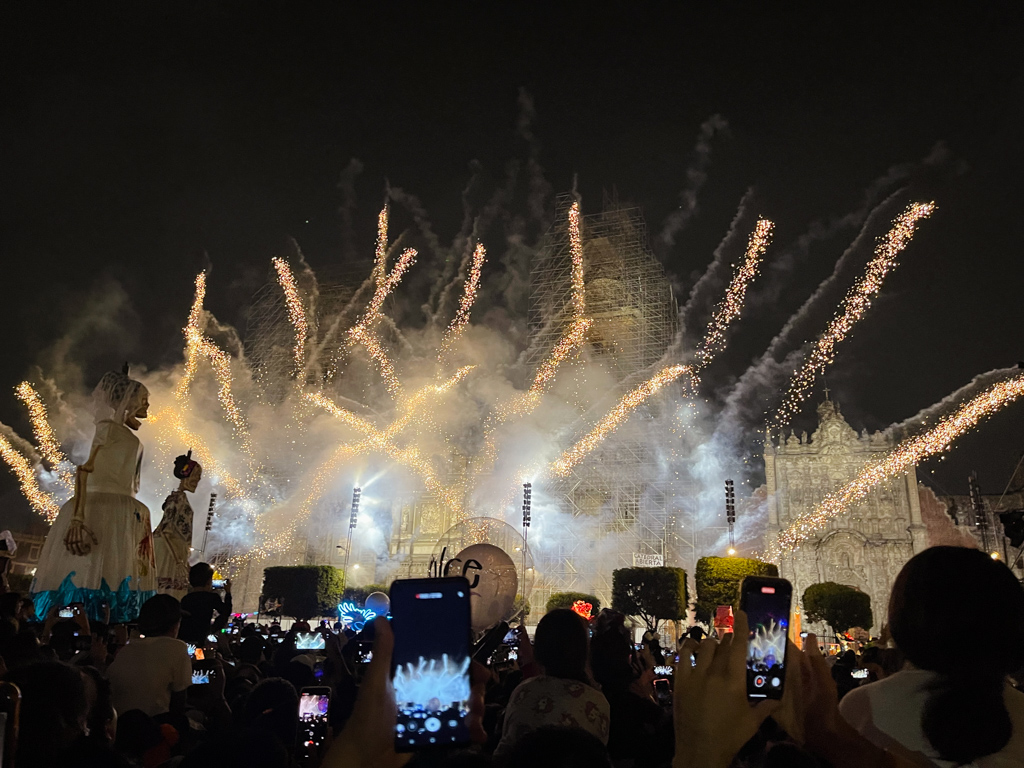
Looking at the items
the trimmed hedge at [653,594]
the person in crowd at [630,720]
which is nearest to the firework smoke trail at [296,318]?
the trimmed hedge at [653,594]

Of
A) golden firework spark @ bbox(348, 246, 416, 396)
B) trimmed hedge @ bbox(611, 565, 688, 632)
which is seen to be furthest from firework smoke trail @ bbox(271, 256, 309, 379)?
trimmed hedge @ bbox(611, 565, 688, 632)

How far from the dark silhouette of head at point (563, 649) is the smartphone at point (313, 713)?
114 cm

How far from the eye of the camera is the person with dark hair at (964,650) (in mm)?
1792

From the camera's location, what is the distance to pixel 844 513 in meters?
37.3

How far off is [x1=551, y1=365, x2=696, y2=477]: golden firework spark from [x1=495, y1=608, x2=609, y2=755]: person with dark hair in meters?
35.3

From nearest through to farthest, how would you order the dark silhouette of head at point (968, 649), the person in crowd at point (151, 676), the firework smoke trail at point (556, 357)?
the dark silhouette of head at point (968, 649)
the person in crowd at point (151, 676)
the firework smoke trail at point (556, 357)

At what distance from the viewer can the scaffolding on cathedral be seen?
1467 inches

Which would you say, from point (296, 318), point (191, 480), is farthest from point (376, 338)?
point (191, 480)

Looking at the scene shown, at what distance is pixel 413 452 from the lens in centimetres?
4253

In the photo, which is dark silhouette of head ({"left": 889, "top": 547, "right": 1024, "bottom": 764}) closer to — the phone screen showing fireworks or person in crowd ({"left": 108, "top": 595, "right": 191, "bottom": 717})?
the phone screen showing fireworks

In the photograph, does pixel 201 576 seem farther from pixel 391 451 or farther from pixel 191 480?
pixel 391 451

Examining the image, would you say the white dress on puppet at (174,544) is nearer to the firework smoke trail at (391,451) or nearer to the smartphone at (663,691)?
the smartphone at (663,691)

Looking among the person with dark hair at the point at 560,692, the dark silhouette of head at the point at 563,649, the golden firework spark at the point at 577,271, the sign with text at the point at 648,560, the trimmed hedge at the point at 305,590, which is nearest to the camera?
the person with dark hair at the point at 560,692

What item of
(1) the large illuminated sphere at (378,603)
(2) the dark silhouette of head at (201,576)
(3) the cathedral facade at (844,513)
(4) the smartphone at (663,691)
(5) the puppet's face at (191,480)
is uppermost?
(3) the cathedral facade at (844,513)
